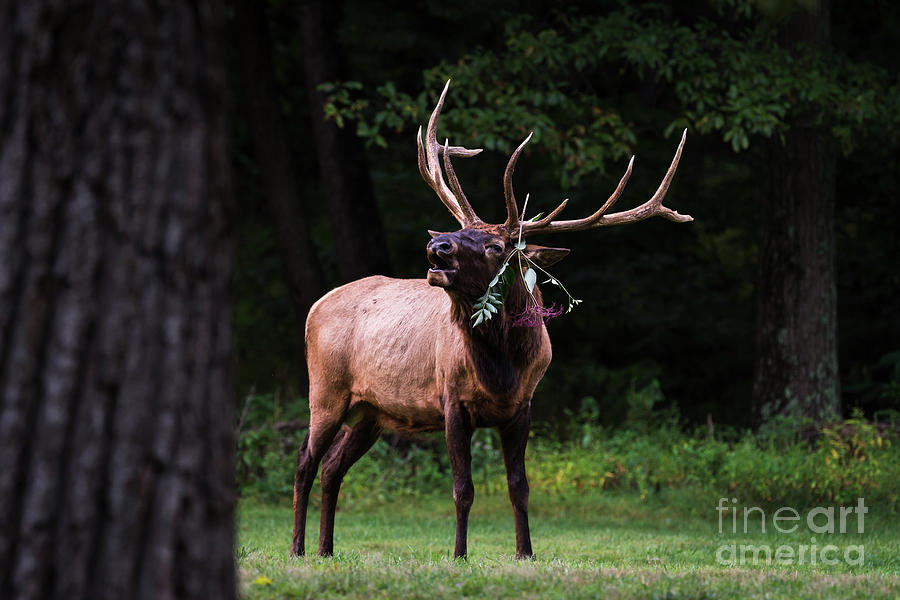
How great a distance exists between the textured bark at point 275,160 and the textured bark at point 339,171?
56 centimetres

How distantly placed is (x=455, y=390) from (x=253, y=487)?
5.79 meters

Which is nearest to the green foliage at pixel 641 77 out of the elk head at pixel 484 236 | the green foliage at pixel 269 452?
the green foliage at pixel 269 452

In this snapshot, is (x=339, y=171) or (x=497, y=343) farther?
(x=339, y=171)

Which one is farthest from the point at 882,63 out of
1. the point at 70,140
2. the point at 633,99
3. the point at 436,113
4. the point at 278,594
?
the point at 70,140

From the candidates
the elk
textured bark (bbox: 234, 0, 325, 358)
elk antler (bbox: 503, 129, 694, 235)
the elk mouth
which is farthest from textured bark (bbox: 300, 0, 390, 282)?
the elk mouth

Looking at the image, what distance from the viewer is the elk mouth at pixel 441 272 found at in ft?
22.2

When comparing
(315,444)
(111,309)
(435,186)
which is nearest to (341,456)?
(315,444)

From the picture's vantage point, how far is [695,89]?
13.3 metres

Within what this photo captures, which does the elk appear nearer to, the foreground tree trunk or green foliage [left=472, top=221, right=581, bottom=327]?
green foliage [left=472, top=221, right=581, bottom=327]

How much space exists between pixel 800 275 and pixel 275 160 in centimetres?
680

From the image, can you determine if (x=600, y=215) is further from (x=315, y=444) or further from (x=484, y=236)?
(x=315, y=444)

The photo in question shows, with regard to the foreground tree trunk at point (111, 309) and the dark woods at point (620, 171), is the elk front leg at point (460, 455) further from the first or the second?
the dark woods at point (620, 171)

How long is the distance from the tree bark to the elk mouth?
727cm

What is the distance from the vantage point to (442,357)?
746 centimetres
